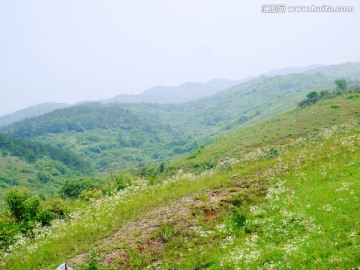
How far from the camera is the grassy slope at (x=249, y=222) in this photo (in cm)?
1172

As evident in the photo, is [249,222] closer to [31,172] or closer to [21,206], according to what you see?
[21,206]

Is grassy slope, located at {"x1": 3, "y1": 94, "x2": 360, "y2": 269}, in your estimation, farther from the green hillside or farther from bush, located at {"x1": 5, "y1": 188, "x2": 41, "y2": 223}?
the green hillside

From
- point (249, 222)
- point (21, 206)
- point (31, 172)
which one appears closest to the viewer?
point (249, 222)

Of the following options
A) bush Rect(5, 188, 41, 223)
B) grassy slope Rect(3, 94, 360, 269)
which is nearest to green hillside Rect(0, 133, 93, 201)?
bush Rect(5, 188, 41, 223)

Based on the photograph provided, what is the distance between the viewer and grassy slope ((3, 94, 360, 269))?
1172 cm

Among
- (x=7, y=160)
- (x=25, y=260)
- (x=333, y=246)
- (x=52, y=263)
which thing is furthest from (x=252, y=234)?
(x=7, y=160)

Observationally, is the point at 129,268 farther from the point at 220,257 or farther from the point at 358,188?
the point at 358,188

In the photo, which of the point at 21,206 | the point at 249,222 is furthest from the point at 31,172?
the point at 249,222

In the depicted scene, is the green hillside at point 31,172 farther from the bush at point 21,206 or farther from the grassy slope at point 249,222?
the grassy slope at point 249,222

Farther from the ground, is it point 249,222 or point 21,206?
point 21,206

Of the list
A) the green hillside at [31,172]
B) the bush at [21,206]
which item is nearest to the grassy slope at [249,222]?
the bush at [21,206]

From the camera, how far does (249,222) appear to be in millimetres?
15156

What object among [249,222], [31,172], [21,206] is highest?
[21,206]

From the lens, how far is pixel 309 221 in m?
13.4
